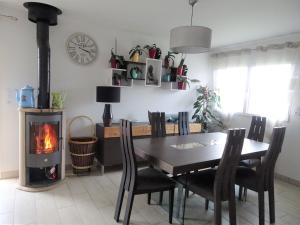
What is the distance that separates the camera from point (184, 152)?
7.43 feet

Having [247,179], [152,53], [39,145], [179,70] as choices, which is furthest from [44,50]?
[247,179]

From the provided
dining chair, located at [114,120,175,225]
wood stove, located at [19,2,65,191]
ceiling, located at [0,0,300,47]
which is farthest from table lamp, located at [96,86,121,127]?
dining chair, located at [114,120,175,225]

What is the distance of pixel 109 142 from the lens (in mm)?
3414

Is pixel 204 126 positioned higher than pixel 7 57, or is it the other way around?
pixel 7 57

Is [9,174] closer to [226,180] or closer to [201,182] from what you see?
[201,182]

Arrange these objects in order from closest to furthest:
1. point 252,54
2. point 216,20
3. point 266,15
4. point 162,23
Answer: point 266,15, point 216,20, point 162,23, point 252,54

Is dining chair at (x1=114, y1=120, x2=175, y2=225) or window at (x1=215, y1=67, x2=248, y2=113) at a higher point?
window at (x1=215, y1=67, x2=248, y2=113)

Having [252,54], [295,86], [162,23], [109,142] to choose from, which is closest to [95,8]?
[162,23]

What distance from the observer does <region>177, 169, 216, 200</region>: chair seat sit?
205 centimetres

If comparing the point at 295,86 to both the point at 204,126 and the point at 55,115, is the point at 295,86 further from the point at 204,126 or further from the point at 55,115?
the point at 55,115

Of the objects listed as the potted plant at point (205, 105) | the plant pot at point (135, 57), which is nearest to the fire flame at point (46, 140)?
the plant pot at point (135, 57)

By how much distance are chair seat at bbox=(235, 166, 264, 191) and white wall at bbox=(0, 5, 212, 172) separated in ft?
7.02

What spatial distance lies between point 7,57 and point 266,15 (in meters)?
3.44

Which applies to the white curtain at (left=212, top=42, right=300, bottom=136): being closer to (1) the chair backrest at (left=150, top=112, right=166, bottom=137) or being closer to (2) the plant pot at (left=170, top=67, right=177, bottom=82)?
(2) the plant pot at (left=170, top=67, right=177, bottom=82)
